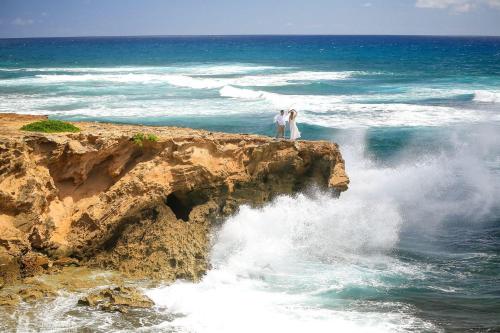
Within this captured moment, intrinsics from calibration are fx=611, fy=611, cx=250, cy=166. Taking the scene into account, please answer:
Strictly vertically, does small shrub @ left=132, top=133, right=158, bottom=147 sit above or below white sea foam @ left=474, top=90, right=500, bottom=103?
above

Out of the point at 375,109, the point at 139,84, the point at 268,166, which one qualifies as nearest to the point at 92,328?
the point at 268,166

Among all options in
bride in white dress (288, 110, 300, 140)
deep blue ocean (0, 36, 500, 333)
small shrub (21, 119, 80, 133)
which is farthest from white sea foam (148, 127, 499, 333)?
small shrub (21, 119, 80, 133)

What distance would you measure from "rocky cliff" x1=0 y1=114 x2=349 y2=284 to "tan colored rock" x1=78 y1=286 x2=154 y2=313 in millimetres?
923

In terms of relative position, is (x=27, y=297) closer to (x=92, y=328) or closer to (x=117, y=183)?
(x=92, y=328)

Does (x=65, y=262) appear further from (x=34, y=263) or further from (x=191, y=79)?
(x=191, y=79)

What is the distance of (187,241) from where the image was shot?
1312cm

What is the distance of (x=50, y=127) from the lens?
1368 cm

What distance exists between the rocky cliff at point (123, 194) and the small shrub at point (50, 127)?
346mm

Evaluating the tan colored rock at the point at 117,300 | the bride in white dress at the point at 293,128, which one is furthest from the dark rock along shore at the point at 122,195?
the bride in white dress at the point at 293,128

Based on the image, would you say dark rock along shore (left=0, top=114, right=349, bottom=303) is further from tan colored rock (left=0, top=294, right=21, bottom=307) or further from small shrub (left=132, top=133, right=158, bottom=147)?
tan colored rock (left=0, top=294, right=21, bottom=307)

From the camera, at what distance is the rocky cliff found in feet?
39.4

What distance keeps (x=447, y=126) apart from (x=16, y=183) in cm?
2679

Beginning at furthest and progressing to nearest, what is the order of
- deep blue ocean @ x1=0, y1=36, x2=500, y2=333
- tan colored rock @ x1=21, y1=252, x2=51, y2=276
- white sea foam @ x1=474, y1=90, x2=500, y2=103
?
white sea foam @ x1=474, y1=90, x2=500, y2=103, tan colored rock @ x1=21, y1=252, x2=51, y2=276, deep blue ocean @ x1=0, y1=36, x2=500, y2=333

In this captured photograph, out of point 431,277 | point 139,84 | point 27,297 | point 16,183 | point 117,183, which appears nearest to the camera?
point 27,297
